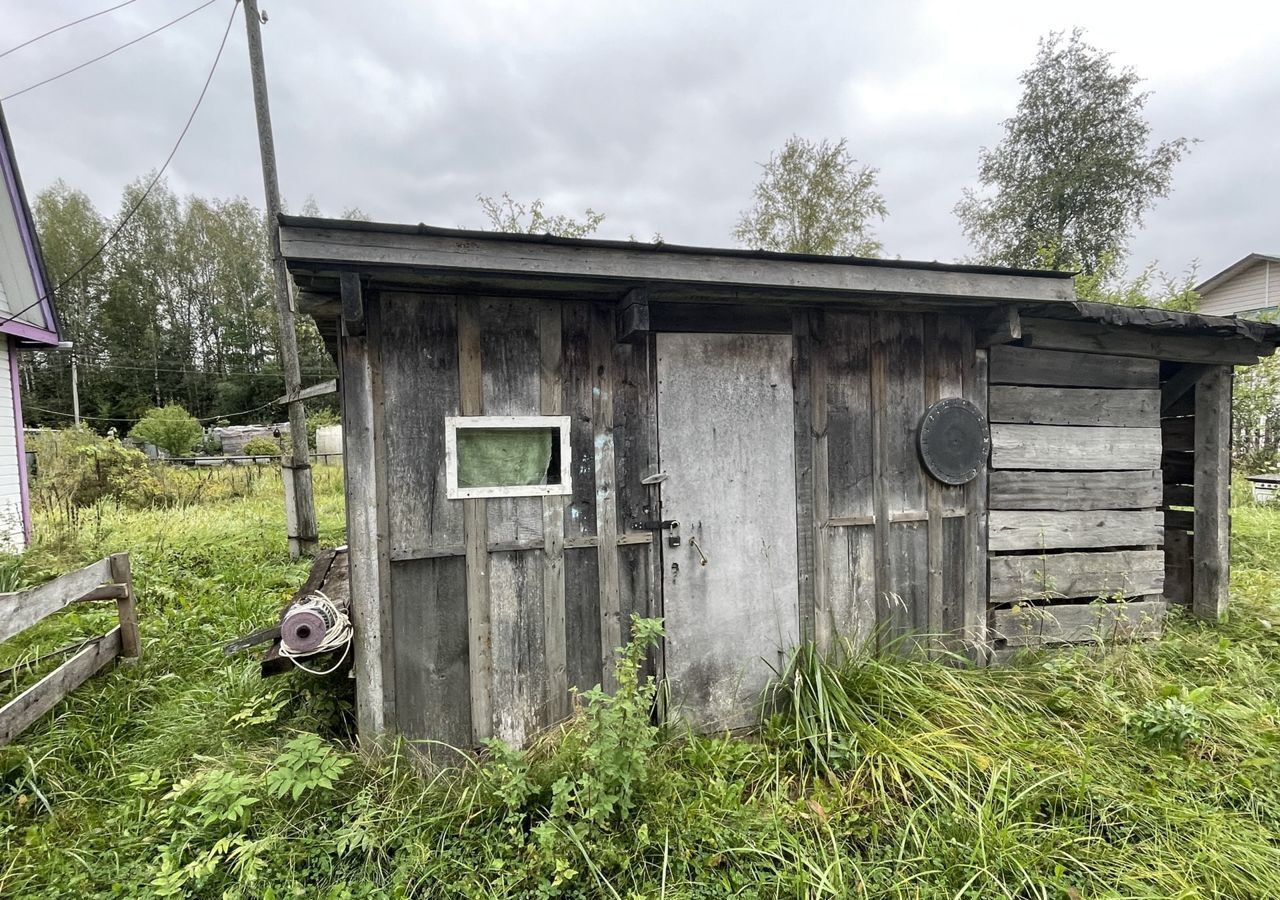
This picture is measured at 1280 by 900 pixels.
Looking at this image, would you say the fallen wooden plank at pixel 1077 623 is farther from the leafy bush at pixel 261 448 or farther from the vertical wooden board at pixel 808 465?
the leafy bush at pixel 261 448

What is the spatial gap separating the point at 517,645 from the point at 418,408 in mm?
1166

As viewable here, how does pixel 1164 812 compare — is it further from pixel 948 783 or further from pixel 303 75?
pixel 303 75

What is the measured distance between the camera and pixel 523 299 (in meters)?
2.44

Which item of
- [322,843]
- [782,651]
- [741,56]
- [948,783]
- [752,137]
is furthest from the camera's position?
[752,137]

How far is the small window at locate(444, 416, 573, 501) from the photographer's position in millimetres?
2342

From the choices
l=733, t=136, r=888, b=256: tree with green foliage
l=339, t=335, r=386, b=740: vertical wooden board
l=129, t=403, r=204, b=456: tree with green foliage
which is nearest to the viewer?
l=339, t=335, r=386, b=740: vertical wooden board

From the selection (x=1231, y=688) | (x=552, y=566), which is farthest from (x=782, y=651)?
(x=1231, y=688)

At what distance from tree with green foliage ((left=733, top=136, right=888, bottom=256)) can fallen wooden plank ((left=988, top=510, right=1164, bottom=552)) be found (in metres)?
11.9

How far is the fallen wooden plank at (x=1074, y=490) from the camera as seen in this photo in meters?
3.15

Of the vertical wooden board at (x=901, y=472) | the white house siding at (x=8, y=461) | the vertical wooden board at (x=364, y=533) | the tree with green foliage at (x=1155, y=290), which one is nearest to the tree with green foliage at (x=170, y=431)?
the white house siding at (x=8, y=461)

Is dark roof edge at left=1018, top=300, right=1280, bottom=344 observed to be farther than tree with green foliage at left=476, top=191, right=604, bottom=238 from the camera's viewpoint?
No

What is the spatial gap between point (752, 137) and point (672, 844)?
698 inches

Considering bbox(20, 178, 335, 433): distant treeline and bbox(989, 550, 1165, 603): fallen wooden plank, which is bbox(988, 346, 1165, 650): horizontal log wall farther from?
bbox(20, 178, 335, 433): distant treeline

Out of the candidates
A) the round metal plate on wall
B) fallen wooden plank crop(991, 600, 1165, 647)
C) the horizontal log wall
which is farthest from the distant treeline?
→ fallen wooden plank crop(991, 600, 1165, 647)
